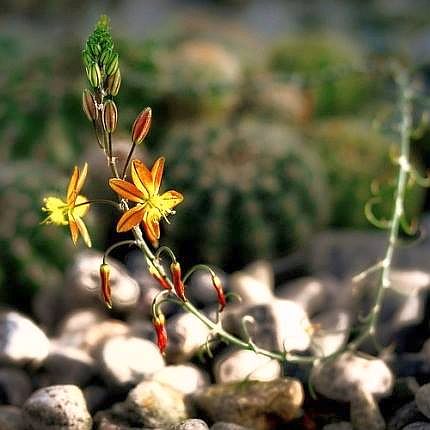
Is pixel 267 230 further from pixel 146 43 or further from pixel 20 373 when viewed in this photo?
pixel 146 43

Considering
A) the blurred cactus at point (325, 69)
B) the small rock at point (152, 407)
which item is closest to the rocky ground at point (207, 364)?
the small rock at point (152, 407)

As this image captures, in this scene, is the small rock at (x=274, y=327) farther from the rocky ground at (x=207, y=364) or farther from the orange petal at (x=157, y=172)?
the orange petal at (x=157, y=172)

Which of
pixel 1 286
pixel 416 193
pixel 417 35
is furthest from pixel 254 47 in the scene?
pixel 1 286

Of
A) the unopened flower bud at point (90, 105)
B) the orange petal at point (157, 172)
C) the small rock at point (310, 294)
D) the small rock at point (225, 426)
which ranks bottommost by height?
the small rock at point (225, 426)

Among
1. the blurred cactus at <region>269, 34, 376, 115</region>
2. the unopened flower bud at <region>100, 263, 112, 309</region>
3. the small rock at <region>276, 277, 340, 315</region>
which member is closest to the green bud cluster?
the unopened flower bud at <region>100, 263, 112, 309</region>

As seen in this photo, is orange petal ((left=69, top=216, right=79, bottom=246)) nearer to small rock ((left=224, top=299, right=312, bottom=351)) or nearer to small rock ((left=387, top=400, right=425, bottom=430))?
small rock ((left=224, top=299, right=312, bottom=351))

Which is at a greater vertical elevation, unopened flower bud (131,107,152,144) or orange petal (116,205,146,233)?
unopened flower bud (131,107,152,144)

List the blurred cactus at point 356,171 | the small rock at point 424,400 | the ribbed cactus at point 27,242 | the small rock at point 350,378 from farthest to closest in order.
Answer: the blurred cactus at point 356,171, the ribbed cactus at point 27,242, the small rock at point 350,378, the small rock at point 424,400
